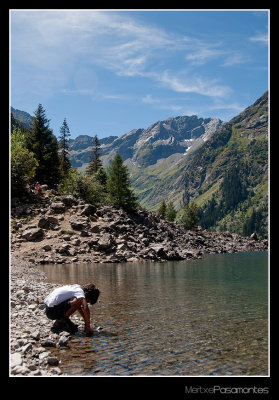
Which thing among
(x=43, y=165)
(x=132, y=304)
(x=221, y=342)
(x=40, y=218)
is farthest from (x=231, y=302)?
(x=43, y=165)

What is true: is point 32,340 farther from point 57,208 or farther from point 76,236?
point 57,208

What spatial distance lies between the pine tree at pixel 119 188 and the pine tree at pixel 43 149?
12.7m

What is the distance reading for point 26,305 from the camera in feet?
49.6

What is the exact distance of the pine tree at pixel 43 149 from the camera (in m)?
70.1

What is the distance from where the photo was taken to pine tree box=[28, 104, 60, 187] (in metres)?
70.1

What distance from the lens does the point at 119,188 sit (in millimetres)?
75500

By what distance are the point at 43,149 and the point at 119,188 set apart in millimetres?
18741

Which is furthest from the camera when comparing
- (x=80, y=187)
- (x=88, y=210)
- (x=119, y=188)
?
(x=119, y=188)

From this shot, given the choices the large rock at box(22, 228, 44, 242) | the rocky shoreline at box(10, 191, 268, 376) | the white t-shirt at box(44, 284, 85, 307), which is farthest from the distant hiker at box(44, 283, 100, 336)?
the large rock at box(22, 228, 44, 242)

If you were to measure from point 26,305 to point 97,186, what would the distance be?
54437mm

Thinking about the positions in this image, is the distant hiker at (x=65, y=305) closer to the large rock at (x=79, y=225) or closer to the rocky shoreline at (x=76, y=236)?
the rocky shoreline at (x=76, y=236)

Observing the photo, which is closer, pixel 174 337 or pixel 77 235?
pixel 174 337

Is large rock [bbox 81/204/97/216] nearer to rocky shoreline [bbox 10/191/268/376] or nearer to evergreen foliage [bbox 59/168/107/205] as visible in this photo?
rocky shoreline [bbox 10/191/268/376]

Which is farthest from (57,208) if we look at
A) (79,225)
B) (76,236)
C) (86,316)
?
(86,316)
